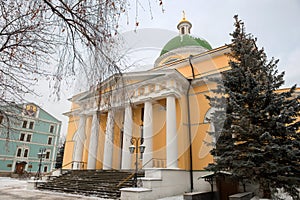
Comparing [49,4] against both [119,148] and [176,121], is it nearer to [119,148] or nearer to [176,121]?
[176,121]

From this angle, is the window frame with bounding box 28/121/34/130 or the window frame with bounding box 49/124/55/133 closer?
the window frame with bounding box 28/121/34/130

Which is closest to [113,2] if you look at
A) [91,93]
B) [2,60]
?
[91,93]

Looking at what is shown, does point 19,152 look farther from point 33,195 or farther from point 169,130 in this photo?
point 169,130

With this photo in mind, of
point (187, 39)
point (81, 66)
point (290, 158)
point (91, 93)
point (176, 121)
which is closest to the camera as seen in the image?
point (81, 66)

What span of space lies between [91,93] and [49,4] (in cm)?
140

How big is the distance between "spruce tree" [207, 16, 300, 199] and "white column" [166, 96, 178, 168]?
3330 mm

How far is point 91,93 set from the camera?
3.52 meters

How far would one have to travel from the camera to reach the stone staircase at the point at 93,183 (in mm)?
9933

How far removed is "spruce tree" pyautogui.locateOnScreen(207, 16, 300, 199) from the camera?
23.4 ft

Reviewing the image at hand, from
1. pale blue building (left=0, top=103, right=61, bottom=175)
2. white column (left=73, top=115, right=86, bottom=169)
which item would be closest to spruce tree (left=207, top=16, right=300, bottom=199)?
white column (left=73, top=115, right=86, bottom=169)

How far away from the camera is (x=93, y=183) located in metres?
11.2

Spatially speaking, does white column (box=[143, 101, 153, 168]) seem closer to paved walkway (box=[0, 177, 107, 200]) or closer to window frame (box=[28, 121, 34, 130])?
paved walkway (box=[0, 177, 107, 200])

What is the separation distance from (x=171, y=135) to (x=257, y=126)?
508cm

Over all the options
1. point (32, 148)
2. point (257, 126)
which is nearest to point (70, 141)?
point (257, 126)
